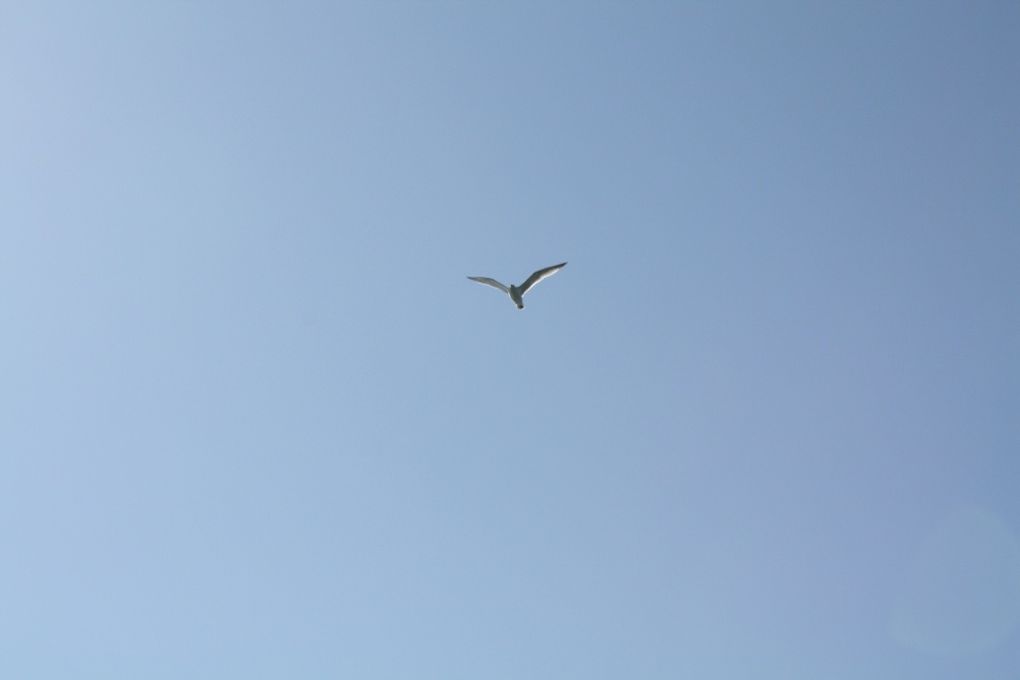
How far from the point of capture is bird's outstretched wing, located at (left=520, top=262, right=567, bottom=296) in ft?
230

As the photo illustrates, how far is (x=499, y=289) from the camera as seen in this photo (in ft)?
235

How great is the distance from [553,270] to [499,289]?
3914 mm

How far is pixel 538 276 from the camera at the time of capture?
233 ft

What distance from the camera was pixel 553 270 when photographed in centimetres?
7038

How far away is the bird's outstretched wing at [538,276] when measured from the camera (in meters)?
70.2
